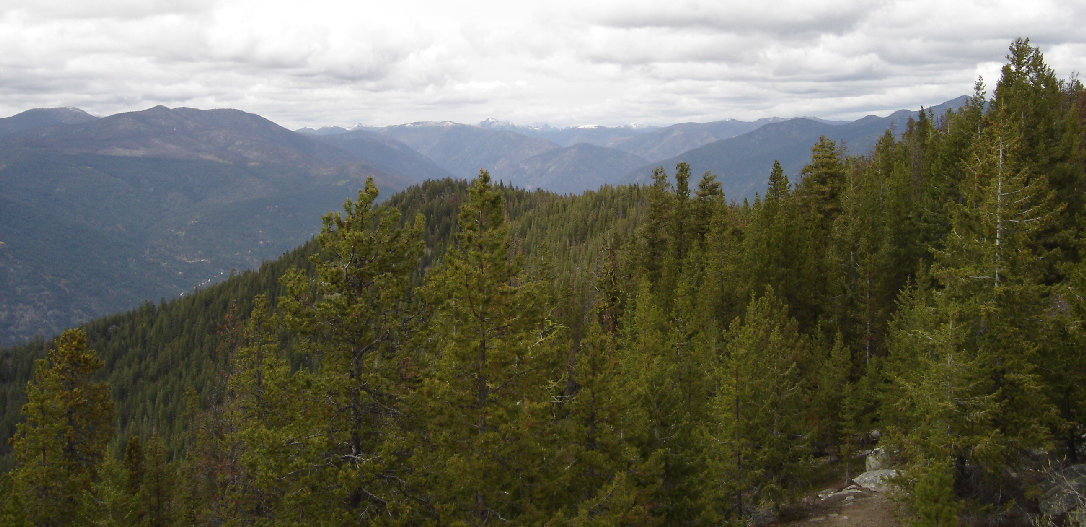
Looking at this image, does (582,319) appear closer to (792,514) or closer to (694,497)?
(792,514)

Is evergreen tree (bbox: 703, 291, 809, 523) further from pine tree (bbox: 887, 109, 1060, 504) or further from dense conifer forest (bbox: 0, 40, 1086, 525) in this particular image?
pine tree (bbox: 887, 109, 1060, 504)

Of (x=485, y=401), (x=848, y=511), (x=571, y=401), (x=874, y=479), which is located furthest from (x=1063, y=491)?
(x=485, y=401)

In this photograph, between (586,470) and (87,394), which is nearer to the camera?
(586,470)

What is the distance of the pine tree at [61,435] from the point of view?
96.9ft

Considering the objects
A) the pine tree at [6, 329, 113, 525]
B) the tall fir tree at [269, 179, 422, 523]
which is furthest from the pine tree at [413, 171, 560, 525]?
the pine tree at [6, 329, 113, 525]

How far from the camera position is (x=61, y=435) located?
3170 centimetres

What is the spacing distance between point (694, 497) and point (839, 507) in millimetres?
8987

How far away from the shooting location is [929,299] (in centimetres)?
2973

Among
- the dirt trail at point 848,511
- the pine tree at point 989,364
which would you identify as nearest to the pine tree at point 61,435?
the dirt trail at point 848,511

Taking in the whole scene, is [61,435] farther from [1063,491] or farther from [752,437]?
[1063,491]

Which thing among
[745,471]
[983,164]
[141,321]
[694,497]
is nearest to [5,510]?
[694,497]

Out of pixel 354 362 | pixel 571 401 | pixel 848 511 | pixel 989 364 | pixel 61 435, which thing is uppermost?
pixel 354 362

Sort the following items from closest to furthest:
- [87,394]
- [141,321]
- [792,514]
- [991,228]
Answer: [991,228]
[792,514]
[87,394]
[141,321]

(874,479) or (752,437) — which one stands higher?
(752,437)
